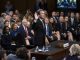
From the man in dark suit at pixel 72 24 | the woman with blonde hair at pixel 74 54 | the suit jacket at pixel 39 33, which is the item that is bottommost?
the man in dark suit at pixel 72 24

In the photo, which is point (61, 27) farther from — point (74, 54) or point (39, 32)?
point (74, 54)

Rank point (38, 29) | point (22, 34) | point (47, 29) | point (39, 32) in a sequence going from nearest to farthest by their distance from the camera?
point (22, 34), point (39, 32), point (38, 29), point (47, 29)

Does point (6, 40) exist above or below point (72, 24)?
above

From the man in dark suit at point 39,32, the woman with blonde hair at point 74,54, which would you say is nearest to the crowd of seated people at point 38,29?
the man in dark suit at point 39,32

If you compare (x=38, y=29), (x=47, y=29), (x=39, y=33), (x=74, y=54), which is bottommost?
(x=47, y=29)

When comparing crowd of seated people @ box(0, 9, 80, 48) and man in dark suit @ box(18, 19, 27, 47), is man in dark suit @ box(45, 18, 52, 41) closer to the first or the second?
crowd of seated people @ box(0, 9, 80, 48)

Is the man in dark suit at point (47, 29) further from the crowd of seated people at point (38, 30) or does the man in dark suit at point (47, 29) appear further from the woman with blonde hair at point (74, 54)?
the woman with blonde hair at point (74, 54)

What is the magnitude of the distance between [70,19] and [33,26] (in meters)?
2.64

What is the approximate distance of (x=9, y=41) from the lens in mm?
10461

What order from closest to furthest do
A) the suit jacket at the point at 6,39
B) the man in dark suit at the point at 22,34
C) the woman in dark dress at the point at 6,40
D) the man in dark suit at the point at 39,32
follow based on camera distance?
the woman in dark dress at the point at 6,40 → the suit jacket at the point at 6,39 → the man in dark suit at the point at 22,34 → the man in dark suit at the point at 39,32

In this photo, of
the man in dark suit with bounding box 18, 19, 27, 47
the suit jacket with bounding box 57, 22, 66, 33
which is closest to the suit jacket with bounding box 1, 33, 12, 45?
the man in dark suit with bounding box 18, 19, 27, 47

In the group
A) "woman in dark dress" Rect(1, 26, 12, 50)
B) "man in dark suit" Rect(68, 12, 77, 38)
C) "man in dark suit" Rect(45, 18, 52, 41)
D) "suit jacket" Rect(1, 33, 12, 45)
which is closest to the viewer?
"woman in dark dress" Rect(1, 26, 12, 50)

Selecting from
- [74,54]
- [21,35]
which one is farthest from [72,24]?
[74,54]

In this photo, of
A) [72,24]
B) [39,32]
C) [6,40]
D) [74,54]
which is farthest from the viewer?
[72,24]
